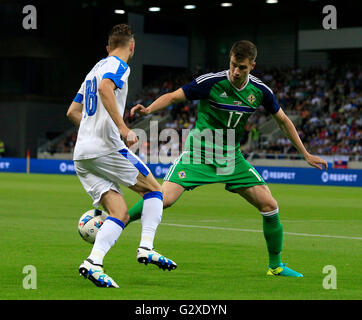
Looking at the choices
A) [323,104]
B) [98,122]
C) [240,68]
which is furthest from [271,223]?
[323,104]

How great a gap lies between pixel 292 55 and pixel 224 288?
1765 inches

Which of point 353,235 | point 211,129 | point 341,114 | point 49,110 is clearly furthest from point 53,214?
point 49,110

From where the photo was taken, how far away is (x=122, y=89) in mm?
7270

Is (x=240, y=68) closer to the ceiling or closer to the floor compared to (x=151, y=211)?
closer to the ceiling

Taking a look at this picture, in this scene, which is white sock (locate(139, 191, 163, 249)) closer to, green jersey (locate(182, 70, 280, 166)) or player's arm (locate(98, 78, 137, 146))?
player's arm (locate(98, 78, 137, 146))

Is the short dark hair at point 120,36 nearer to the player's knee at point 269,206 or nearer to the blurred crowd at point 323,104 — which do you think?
the player's knee at point 269,206

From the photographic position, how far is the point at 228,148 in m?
8.77

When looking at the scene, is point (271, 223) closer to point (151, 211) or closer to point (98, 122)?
point (151, 211)

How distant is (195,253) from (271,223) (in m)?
2.05

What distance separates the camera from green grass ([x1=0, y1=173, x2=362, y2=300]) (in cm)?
716

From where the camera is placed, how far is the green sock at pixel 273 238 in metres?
8.44

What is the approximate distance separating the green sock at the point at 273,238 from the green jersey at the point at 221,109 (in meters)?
0.81

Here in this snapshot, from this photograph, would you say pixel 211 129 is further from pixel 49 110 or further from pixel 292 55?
pixel 49 110

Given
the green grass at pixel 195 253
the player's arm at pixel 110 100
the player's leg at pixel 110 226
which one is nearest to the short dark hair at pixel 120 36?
the player's arm at pixel 110 100
